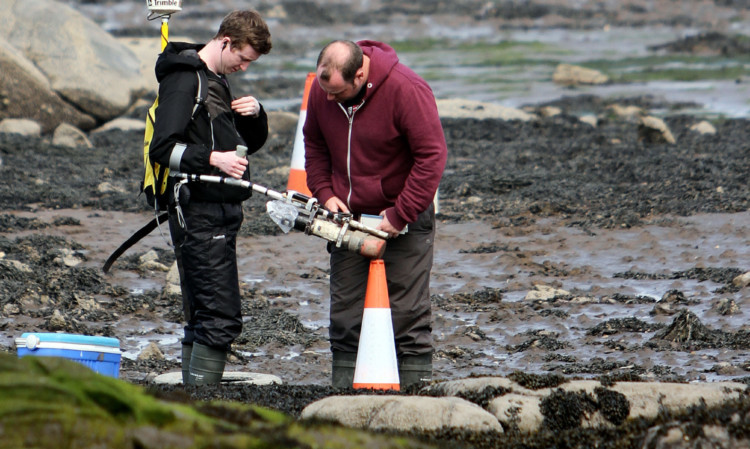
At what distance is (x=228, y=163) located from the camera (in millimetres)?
5492

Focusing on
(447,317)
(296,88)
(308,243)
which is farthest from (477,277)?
(296,88)

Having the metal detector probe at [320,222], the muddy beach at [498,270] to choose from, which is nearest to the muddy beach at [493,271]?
the muddy beach at [498,270]

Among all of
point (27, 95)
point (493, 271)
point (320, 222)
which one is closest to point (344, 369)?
point (320, 222)

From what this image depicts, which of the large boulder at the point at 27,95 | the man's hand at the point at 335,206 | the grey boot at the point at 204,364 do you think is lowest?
the grey boot at the point at 204,364

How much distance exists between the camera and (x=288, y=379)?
6711 mm

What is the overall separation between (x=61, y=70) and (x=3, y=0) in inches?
74.8

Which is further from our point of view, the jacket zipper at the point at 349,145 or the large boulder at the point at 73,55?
the large boulder at the point at 73,55

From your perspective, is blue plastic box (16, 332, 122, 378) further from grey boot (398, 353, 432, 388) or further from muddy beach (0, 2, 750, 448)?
grey boot (398, 353, 432, 388)

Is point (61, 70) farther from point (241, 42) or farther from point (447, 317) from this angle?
point (241, 42)

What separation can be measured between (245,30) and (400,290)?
1.65m

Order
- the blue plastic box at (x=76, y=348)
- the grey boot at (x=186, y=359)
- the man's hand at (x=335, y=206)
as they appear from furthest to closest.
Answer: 1. the grey boot at (x=186, y=359)
2. the man's hand at (x=335, y=206)
3. the blue plastic box at (x=76, y=348)

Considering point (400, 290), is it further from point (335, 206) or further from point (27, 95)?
point (27, 95)

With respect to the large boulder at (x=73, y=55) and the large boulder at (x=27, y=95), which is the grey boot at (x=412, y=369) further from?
the large boulder at (x=73, y=55)

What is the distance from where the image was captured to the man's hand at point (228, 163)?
549 centimetres
